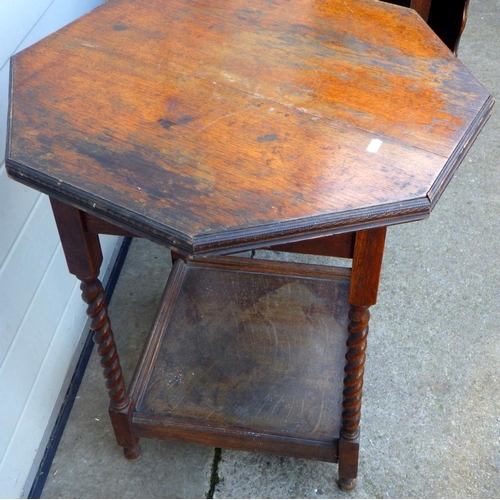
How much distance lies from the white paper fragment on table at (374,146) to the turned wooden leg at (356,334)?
0.14 m

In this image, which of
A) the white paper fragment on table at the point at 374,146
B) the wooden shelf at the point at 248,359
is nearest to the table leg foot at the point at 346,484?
the wooden shelf at the point at 248,359

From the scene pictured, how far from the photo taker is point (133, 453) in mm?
1735

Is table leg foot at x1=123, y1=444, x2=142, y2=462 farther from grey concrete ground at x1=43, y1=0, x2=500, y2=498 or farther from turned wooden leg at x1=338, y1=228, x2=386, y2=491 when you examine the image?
turned wooden leg at x1=338, y1=228, x2=386, y2=491

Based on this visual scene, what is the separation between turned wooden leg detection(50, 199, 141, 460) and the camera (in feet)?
3.98

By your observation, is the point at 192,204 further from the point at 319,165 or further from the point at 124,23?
the point at 124,23

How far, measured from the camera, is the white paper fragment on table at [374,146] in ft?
3.64

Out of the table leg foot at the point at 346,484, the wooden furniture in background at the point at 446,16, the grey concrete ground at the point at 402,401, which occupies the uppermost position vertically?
the wooden furniture in background at the point at 446,16

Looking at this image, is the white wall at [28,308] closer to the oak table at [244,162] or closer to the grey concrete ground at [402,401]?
the grey concrete ground at [402,401]

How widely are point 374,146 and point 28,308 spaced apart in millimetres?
1031

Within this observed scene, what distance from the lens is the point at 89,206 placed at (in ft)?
3.41

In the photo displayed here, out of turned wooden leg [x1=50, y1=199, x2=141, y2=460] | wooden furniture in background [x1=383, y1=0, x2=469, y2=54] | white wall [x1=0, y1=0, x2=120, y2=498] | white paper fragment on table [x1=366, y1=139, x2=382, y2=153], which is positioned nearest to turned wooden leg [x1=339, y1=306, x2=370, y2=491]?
white paper fragment on table [x1=366, y1=139, x2=382, y2=153]

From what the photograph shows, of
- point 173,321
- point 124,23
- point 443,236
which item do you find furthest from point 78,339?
point 443,236

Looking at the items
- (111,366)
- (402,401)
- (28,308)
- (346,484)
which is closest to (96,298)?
(111,366)

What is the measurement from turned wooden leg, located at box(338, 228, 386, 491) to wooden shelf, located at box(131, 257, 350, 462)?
6 cm
